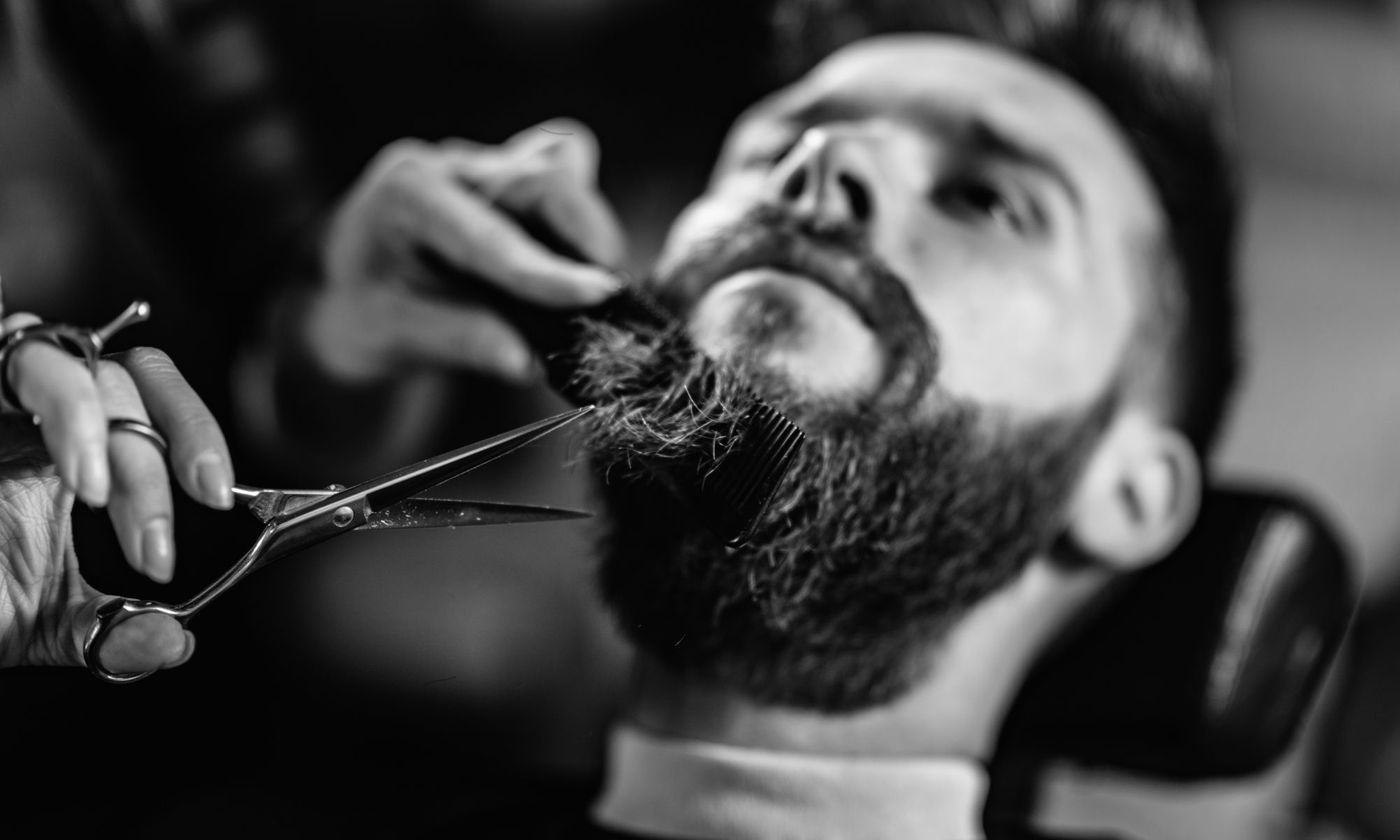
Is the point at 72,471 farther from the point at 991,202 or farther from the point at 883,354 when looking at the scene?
the point at 991,202

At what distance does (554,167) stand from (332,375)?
0.22m

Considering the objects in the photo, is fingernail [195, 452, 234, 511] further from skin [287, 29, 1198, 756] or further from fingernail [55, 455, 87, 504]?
skin [287, 29, 1198, 756]

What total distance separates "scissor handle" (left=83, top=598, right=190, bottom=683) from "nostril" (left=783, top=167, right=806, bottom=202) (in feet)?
1.41

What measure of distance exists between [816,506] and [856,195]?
207 mm

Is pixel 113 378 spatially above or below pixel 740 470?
above

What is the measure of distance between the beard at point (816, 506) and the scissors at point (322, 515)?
3.4 inches

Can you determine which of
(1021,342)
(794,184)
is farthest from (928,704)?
(794,184)

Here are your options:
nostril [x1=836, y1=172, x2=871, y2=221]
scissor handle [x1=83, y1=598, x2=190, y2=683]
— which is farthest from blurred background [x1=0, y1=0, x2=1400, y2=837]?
nostril [x1=836, y1=172, x2=871, y2=221]

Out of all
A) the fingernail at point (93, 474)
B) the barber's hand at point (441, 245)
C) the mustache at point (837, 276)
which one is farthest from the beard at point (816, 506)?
the fingernail at point (93, 474)

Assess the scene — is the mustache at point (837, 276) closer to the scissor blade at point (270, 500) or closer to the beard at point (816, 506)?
the beard at point (816, 506)

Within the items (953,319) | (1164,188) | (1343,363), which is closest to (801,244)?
(953,319)

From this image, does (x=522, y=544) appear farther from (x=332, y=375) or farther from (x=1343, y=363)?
(x=1343, y=363)

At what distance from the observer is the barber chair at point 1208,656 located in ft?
3.07

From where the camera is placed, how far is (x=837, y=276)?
0.69 metres
